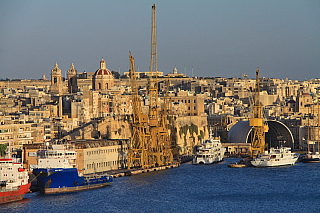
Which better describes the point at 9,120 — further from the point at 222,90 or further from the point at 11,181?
the point at 222,90

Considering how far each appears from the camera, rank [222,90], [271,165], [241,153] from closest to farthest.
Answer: [271,165]
[241,153]
[222,90]

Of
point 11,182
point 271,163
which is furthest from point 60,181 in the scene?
point 271,163

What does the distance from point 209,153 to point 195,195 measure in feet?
80.4

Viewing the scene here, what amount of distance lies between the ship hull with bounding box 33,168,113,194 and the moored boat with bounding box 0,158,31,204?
Result: 2.12 metres

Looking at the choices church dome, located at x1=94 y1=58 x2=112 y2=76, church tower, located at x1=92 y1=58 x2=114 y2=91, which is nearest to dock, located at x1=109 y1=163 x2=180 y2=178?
church tower, located at x1=92 y1=58 x2=114 y2=91

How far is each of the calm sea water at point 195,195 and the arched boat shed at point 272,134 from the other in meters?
22.6

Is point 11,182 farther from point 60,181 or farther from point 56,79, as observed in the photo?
point 56,79

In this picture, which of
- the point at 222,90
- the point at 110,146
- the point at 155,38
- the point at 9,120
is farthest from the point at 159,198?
the point at 222,90

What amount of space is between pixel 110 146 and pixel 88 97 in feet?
110

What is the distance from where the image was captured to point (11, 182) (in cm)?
5009

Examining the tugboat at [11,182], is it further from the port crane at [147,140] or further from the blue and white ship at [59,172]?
the port crane at [147,140]

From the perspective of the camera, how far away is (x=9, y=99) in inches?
3999

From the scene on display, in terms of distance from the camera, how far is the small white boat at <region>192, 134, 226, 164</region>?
7806 cm

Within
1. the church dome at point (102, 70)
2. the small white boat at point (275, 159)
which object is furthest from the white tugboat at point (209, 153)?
the church dome at point (102, 70)
